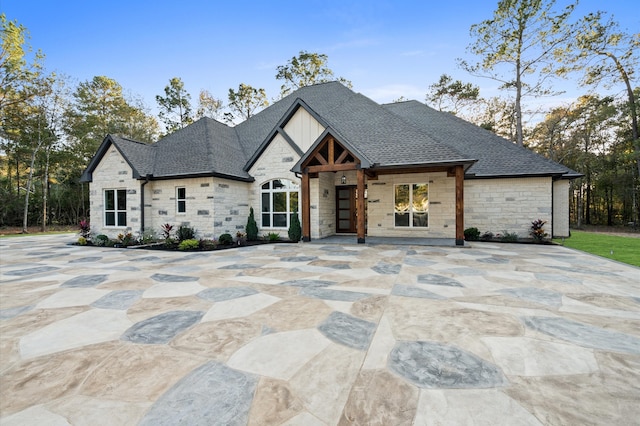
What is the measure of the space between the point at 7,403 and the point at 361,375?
2.44m

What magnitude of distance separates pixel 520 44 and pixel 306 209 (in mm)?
17074

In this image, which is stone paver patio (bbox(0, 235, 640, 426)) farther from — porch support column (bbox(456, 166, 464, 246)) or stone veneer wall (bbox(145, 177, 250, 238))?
stone veneer wall (bbox(145, 177, 250, 238))

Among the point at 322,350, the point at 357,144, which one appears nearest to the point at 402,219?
the point at 357,144

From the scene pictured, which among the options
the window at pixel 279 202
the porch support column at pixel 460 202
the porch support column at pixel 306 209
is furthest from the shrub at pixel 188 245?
the porch support column at pixel 460 202

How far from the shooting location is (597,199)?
2506 cm

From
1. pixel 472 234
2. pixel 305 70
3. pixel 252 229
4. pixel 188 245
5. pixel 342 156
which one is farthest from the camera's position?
pixel 305 70

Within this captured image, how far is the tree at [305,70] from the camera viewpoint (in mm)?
23312

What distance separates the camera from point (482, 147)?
12.8 m

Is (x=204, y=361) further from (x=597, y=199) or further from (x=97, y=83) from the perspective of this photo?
(x=597, y=199)

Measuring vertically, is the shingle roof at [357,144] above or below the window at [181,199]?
above

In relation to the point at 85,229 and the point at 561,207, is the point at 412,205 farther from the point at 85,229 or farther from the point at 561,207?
the point at 85,229

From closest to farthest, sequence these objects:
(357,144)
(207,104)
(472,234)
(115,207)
→ (472,234), (357,144), (115,207), (207,104)

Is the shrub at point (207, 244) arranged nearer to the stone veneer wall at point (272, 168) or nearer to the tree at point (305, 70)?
the stone veneer wall at point (272, 168)

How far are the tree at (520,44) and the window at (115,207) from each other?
21230 mm
